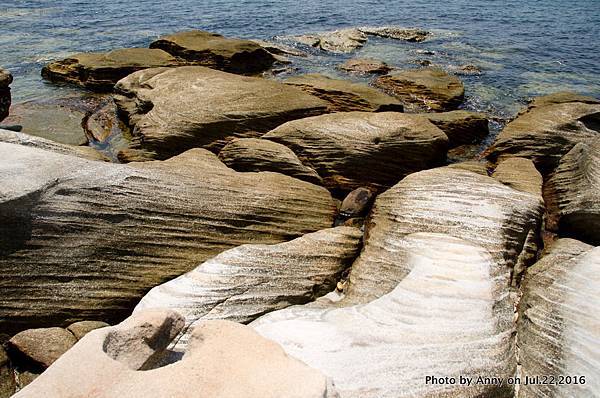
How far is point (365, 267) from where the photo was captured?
745cm

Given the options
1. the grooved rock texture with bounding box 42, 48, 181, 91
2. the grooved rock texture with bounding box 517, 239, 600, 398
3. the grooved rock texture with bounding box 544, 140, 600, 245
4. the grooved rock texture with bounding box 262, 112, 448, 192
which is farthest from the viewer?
the grooved rock texture with bounding box 42, 48, 181, 91

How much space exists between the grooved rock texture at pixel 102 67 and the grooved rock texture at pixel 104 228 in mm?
11346

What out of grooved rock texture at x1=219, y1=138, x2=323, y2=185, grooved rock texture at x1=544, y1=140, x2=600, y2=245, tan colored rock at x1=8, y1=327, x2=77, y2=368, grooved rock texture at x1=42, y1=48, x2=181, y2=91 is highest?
grooved rock texture at x1=42, y1=48, x2=181, y2=91

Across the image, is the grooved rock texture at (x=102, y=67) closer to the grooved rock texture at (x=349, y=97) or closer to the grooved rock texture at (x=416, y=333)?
the grooved rock texture at (x=349, y=97)

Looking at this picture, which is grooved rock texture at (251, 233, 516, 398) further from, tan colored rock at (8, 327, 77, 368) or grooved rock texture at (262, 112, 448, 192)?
grooved rock texture at (262, 112, 448, 192)

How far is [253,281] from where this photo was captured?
268 inches

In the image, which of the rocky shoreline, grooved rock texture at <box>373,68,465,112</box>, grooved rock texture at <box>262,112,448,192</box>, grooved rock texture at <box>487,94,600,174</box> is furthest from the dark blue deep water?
the rocky shoreline

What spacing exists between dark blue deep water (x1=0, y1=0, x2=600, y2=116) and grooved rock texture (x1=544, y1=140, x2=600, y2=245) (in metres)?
5.91

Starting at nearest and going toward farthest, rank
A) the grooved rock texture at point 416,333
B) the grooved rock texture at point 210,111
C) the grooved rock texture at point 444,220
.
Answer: the grooved rock texture at point 416,333 → the grooved rock texture at point 444,220 → the grooved rock texture at point 210,111

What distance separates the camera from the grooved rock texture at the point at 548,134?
11633 mm

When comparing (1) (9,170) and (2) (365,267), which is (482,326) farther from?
(1) (9,170)

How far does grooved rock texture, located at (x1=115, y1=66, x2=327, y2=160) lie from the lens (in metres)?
11.8

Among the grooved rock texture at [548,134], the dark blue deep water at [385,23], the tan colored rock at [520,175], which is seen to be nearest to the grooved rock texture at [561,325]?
the tan colored rock at [520,175]

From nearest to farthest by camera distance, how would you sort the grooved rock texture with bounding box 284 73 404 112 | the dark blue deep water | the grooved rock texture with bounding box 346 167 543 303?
1. the grooved rock texture with bounding box 346 167 543 303
2. the grooved rock texture with bounding box 284 73 404 112
3. the dark blue deep water
